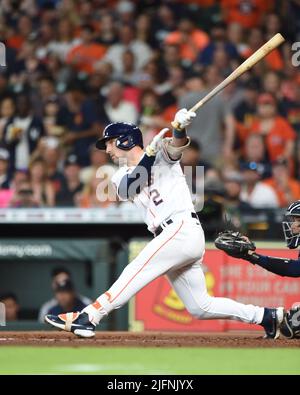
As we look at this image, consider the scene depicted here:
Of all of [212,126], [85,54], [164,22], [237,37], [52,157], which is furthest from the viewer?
[164,22]

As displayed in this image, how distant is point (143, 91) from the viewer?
12242mm

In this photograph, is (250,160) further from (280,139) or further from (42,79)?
(42,79)

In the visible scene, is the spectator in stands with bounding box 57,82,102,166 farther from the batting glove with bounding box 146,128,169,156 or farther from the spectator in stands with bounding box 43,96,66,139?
the batting glove with bounding box 146,128,169,156

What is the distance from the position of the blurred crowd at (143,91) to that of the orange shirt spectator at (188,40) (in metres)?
0.02

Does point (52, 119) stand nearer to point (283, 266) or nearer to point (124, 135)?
point (124, 135)

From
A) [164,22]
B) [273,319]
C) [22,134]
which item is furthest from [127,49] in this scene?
[273,319]

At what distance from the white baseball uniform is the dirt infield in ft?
0.98

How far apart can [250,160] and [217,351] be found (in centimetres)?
433

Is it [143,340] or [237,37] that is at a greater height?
[237,37]

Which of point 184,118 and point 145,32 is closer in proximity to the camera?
point 184,118

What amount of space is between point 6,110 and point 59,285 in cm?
305
